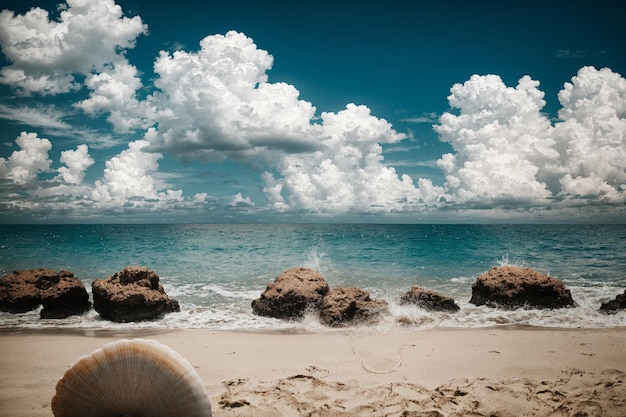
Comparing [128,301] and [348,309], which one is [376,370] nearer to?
[348,309]

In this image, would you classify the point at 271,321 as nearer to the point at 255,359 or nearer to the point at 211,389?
the point at 255,359

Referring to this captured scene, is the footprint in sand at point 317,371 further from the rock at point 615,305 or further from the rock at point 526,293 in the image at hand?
the rock at point 615,305

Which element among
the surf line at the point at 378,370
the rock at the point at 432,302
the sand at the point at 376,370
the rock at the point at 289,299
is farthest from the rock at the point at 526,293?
the surf line at the point at 378,370

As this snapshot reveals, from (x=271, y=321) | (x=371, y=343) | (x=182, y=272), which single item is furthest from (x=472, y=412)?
(x=182, y=272)

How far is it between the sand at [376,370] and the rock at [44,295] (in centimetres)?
164

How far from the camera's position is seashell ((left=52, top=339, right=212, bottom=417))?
3.03m

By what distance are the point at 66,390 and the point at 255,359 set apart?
3.88 metres

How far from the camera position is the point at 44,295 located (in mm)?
10375

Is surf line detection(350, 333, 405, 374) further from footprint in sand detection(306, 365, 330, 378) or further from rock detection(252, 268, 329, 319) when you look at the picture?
rock detection(252, 268, 329, 319)

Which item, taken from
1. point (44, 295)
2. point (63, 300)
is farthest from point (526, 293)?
point (44, 295)

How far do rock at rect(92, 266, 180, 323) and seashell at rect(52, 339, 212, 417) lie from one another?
7633 millimetres

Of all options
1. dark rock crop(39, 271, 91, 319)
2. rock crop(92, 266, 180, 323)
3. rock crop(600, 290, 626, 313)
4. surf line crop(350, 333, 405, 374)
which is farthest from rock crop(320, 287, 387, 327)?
dark rock crop(39, 271, 91, 319)

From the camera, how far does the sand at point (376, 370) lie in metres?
4.54

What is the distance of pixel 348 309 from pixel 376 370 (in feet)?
12.4
